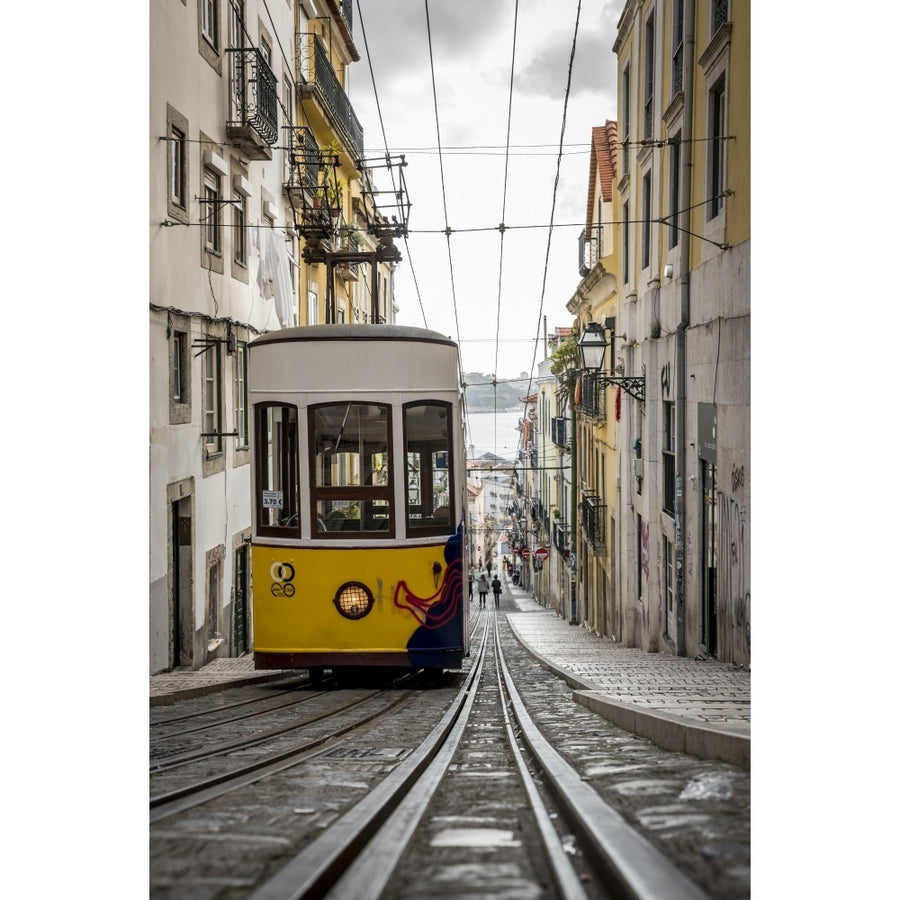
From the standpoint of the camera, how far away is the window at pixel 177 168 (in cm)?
391

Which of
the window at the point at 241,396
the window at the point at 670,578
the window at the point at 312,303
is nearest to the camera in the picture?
the window at the point at 241,396

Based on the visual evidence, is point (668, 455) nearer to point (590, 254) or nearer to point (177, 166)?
point (590, 254)

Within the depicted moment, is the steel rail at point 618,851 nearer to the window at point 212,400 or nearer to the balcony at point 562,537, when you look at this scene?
the window at point 212,400

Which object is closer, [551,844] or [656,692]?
[551,844]

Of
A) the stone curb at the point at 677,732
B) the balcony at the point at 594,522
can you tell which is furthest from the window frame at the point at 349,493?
the balcony at the point at 594,522

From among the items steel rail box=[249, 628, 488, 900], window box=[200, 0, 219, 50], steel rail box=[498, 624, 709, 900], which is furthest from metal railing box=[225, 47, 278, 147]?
steel rail box=[498, 624, 709, 900]

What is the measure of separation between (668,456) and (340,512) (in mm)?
2643

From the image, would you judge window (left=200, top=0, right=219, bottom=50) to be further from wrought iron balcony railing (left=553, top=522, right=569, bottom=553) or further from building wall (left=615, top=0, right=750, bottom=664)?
wrought iron balcony railing (left=553, top=522, right=569, bottom=553)

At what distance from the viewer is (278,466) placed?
5383mm

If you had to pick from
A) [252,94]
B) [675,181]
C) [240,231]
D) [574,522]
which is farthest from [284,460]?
[574,522]

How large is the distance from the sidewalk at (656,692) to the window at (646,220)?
285 cm

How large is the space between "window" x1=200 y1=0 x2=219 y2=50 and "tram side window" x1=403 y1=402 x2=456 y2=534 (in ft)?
6.85
